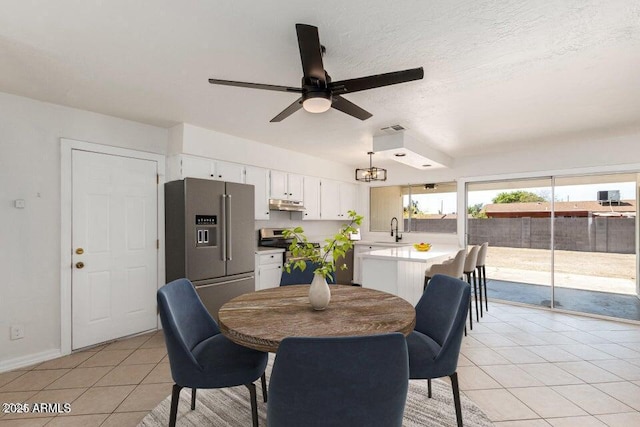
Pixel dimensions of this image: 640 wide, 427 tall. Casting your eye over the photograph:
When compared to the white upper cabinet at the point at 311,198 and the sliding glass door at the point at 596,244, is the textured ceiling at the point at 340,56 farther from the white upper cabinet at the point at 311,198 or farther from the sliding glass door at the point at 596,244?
the white upper cabinet at the point at 311,198

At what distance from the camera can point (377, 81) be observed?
1.81 m

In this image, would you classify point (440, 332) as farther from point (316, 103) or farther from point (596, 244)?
point (596, 244)

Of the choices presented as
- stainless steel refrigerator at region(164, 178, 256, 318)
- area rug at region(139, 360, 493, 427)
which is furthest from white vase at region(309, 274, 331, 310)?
stainless steel refrigerator at region(164, 178, 256, 318)

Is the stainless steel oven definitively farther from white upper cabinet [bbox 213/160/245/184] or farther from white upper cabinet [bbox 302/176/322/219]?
white upper cabinet [bbox 213/160/245/184]

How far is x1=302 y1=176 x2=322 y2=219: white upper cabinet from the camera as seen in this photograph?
536 cm

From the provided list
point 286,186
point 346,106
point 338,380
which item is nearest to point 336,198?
point 286,186

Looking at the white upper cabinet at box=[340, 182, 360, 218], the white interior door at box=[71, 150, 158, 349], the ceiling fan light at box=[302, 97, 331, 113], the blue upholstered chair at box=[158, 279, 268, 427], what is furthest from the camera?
the white upper cabinet at box=[340, 182, 360, 218]

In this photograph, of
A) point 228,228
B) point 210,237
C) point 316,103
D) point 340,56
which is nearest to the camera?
point 316,103

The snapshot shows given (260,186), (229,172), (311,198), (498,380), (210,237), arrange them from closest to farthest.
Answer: (498,380), (210,237), (229,172), (260,186), (311,198)

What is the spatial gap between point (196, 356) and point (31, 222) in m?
2.38

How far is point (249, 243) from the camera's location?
4008mm

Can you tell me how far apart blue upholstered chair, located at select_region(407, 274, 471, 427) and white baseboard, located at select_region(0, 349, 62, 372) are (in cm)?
331

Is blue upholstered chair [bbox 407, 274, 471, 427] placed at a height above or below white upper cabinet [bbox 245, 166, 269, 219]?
below

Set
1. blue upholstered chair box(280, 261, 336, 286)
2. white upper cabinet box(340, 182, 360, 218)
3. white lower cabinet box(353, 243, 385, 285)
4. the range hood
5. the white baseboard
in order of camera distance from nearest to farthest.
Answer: the white baseboard, blue upholstered chair box(280, 261, 336, 286), the range hood, white lower cabinet box(353, 243, 385, 285), white upper cabinet box(340, 182, 360, 218)
